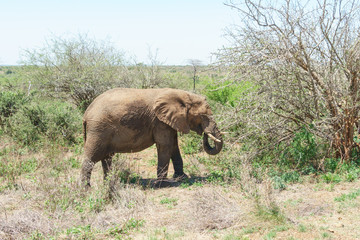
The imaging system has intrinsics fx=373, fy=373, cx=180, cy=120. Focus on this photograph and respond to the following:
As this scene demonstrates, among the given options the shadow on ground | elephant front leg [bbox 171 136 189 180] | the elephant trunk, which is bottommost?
the shadow on ground

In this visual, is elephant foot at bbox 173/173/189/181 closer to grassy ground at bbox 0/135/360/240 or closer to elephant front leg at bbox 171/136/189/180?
elephant front leg at bbox 171/136/189/180

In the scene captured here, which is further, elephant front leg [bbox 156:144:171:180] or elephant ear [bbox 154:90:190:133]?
elephant front leg [bbox 156:144:171:180]

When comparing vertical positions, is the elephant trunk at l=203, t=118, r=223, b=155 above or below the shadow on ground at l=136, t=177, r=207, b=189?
above

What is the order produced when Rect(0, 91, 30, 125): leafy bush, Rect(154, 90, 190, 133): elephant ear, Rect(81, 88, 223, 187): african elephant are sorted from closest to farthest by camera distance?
Rect(81, 88, 223, 187): african elephant, Rect(154, 90, 190, 133): elephant ear, Rect(0, 91, 30, 125): leafy bush

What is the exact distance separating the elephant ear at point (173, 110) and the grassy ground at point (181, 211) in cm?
126

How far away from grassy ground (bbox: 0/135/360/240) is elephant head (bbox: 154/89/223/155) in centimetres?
113

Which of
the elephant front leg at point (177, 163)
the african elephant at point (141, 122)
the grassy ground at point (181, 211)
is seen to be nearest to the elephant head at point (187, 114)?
the african elephant at point (141, 122)

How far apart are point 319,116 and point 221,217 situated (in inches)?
145

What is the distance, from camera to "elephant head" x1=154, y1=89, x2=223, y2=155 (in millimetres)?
7797

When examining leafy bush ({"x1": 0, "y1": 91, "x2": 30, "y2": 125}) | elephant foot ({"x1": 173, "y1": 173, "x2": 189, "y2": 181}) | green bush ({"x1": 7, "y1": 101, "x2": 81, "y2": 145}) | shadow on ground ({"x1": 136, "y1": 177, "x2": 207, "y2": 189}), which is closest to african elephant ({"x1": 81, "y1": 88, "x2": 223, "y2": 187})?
shadow on ground ({"x1": 136, "y1": 177, "x2": 207, "y2": 189})

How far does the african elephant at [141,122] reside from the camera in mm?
7504

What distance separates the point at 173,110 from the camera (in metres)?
7.81

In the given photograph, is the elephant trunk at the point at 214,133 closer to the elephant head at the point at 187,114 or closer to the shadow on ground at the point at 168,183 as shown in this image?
the elephant head at the point at 187,114

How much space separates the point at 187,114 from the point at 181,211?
2418mm
